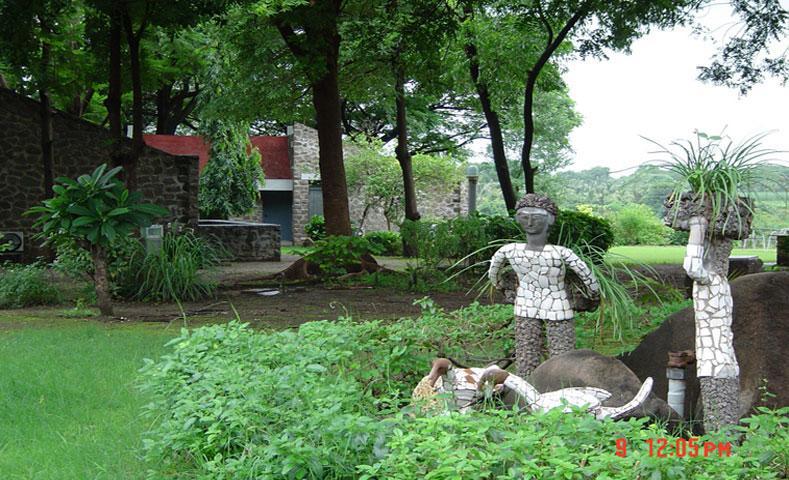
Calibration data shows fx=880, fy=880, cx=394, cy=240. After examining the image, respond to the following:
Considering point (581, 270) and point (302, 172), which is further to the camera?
point (302, 172)

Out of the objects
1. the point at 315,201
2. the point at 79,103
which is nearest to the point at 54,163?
the point at 79,103

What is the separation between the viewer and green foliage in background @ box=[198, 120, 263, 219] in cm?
3212

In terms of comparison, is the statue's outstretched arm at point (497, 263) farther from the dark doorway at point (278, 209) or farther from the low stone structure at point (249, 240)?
the dark doorway at point (278, 209)

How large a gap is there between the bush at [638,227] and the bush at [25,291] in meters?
29.7

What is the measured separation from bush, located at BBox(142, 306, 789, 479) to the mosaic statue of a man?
57 cm

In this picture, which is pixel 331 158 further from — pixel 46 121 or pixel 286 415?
pixel 286 415

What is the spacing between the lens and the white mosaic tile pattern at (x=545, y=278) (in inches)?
212

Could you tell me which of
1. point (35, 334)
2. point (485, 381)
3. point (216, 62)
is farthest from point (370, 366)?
point (216, 62)

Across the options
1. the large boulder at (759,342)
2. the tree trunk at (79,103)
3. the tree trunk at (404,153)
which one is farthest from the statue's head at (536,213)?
the tree trunk at (79,103)

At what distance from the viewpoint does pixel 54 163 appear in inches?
779

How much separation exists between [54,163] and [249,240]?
567 cm

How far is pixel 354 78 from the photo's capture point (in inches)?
819

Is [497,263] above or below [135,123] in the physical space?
below

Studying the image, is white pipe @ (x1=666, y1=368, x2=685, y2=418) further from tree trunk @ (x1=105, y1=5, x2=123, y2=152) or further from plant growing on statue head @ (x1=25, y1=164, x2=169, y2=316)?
tree trunk @ (x1=105, y1=5, x2=123, y2=152)
